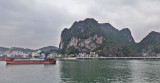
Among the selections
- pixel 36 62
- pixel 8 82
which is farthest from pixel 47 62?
pixel 8 82

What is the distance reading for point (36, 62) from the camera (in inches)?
5605

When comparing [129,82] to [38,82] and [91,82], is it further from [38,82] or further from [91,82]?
[38,82]

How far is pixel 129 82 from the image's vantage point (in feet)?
164

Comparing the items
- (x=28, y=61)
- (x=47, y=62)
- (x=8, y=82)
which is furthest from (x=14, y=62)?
(x=8, y=82)

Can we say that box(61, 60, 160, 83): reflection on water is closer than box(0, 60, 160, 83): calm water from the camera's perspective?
No

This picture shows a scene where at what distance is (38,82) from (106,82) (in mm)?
17595

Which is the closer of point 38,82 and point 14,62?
point 38,82

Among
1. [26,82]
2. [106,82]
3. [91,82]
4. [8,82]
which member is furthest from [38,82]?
[106,82]

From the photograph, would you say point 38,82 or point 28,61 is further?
point 28,61

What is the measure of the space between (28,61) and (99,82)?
100786 mm

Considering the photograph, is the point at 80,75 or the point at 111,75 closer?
the point at 80,75

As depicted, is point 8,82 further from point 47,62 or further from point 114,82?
point 47,62

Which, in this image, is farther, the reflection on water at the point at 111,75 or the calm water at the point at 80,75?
the reflection on water at the point at 111,75

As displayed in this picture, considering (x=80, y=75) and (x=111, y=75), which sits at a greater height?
(x=80, y=75)
